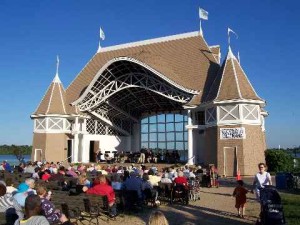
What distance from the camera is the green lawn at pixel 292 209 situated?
29.2 feet

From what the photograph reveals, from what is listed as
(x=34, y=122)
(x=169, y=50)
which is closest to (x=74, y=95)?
(x=34, y=122)

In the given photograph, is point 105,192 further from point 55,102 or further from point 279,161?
point 55,102

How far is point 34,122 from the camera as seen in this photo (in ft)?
102

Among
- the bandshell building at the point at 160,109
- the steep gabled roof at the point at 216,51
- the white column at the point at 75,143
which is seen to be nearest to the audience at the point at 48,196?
the bandshell building at the point at 160,109

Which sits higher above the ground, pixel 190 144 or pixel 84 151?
pixel 190 144

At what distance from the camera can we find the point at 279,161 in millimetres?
22906

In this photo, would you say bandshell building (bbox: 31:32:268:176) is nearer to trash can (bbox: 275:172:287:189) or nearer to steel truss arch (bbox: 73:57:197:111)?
steel truss arch (bbox: 73:57:197:111)

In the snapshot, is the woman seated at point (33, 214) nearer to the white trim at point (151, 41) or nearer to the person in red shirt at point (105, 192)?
the person in red shirt at point (105, 192)

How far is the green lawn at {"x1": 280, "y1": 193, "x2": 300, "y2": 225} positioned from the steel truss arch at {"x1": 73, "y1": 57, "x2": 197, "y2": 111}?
1402 cm

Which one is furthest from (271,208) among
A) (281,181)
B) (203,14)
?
(203,14)

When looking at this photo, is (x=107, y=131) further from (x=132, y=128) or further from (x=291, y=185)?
(x=291, y=185)

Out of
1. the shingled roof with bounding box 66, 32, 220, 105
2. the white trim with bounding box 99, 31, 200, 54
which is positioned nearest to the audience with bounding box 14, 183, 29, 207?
the shingled roof with bounding box 66, 32, 220, 105

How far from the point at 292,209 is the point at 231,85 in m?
13.6

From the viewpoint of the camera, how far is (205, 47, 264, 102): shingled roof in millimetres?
22672
